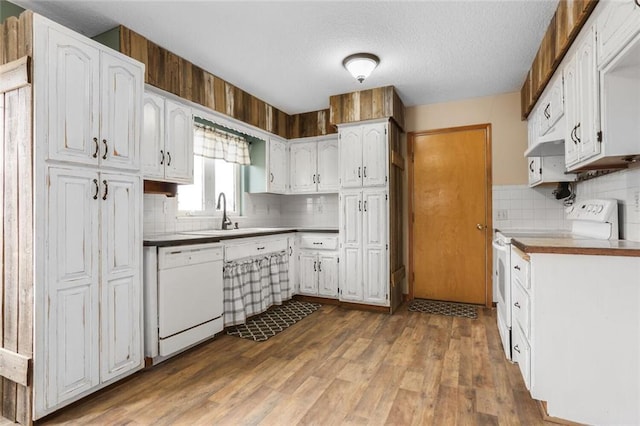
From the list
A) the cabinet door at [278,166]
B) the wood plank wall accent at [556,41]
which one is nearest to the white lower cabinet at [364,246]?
the cabinet door at [278,166]

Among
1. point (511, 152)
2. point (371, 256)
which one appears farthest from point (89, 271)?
point (511, 152)

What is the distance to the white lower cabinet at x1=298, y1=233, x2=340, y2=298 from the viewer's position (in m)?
4.12

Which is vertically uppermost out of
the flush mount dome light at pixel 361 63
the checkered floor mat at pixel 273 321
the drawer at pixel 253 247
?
the flush mount dome light at pixel 361 63

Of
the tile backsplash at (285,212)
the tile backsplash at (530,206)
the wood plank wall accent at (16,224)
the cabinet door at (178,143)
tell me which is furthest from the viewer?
the tile backsplash at (285,212)

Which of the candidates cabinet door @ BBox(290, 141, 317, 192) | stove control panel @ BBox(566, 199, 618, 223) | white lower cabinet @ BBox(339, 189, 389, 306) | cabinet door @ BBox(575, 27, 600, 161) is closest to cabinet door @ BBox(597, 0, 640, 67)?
cabinet door @ BBox(575, 27, 600, 161)

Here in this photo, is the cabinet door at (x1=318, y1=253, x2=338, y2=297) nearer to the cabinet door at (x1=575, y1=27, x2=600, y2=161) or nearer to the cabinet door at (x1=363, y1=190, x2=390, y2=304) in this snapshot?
the cabinet door at (x1=363, y1=190, x2=390, y2=304)

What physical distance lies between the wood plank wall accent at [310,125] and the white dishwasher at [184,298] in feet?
7.59

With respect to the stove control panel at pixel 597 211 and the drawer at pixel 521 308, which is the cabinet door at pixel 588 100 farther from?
the drawer at pixel 521 308

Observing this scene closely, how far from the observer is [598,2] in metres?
1.72

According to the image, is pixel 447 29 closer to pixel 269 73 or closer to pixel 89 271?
pixel 269 73

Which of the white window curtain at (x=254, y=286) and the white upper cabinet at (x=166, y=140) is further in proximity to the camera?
the white window curtain at (x=254, y=286)

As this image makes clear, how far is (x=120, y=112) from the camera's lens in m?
2.21

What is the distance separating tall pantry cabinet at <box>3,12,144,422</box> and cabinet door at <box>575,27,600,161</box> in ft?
9.38

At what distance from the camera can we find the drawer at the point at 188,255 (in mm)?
2467
